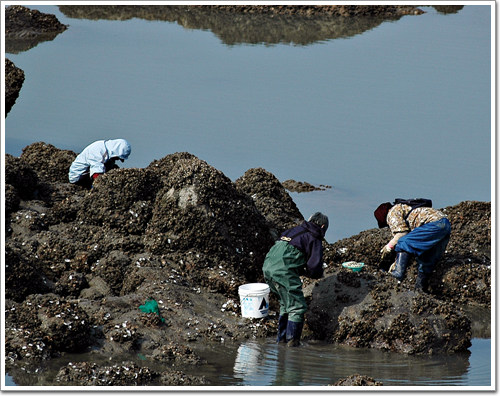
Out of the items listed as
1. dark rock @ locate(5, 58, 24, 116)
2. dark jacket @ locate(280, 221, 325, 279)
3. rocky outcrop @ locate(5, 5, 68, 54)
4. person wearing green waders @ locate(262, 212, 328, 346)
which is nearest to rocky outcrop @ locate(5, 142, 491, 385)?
person wearing green waders @ locate(262, 212, 328, 346)

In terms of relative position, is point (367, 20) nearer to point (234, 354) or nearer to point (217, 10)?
point (217, 10)

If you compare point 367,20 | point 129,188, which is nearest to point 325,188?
point 129,188

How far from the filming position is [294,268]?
11.7 meters

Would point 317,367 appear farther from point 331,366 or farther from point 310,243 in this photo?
point 310,243

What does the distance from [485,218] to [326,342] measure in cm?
464

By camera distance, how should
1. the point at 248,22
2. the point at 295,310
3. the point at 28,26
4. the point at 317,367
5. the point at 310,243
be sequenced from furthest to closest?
the point at 248,22, the point at 28,26, the point at 310,243, the point at 295,310, the point at 317,367

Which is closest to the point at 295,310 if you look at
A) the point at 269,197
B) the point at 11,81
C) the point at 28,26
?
the point at 269,197

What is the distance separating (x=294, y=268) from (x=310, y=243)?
35cm

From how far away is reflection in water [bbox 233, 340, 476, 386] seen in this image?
33.8 ft

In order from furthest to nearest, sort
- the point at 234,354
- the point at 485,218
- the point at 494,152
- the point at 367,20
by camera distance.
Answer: the point at 367,20 < the point at 485,218 < the point at 494,152 < the point at 234,354

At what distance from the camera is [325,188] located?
1761 centimetres

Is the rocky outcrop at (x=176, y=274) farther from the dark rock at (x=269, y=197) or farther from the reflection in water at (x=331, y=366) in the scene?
the reflection in water at (x=331, y=366)

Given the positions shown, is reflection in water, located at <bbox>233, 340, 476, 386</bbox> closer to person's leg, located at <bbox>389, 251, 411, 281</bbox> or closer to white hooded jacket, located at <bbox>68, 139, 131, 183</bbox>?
person's leg, located at <bbox>389, 251, 411, 281</bbox>

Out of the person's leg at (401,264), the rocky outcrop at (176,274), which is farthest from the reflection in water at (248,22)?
the person's leg at (401,264)
